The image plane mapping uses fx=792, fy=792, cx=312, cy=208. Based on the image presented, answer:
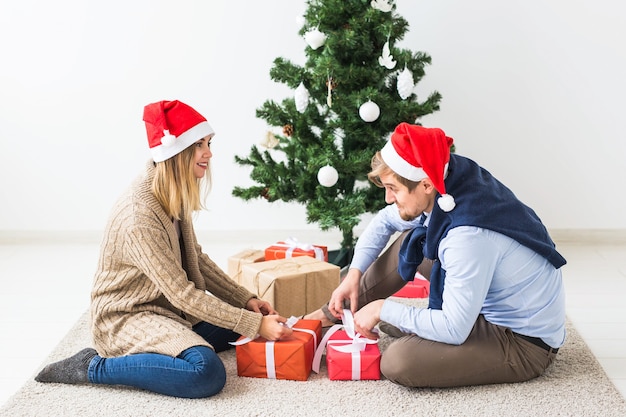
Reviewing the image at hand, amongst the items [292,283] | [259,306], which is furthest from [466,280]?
[292,283]

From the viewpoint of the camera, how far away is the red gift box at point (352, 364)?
2.40 meters

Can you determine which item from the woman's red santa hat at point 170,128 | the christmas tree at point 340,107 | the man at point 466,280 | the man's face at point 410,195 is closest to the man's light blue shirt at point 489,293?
the man at point 466,280

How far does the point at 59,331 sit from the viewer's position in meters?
2.95

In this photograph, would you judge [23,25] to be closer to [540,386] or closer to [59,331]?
[59,331]

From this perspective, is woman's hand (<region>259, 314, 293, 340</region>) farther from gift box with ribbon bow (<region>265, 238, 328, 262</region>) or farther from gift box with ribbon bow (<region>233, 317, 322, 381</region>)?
→ gift box with ribbon bow (<region>265, 238, 328, 262</region>)

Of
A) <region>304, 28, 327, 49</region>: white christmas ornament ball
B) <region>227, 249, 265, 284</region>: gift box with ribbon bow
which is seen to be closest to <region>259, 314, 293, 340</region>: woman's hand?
<region>227, 249, 265, 284</region>: gift box with ribbon bow

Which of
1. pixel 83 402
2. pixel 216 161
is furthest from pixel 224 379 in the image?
pixel 216 161

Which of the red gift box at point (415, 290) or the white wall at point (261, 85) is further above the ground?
the white wall at point (261, 85)

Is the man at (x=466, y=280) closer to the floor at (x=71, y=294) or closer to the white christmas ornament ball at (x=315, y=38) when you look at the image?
the floor at (x=71, y=294)

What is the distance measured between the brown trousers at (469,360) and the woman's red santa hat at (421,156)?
408 mm

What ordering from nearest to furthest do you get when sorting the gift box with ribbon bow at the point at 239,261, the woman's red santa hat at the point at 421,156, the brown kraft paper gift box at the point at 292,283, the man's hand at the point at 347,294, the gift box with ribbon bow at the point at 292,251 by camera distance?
the woman's red santa hat at the point at 421,156
the man's hand at the point at 347,294
the brown kraft paper gift box at the point at 292,283
the gift box with ribbon bow at the point at 239,261
the gift box with ribbon bow at the point at 292,251

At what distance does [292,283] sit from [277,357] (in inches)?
20.2

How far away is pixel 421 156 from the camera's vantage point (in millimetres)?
2158

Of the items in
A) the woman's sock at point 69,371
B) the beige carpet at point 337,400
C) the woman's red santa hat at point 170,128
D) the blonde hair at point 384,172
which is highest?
the woman's red santa hat at point 170,128
